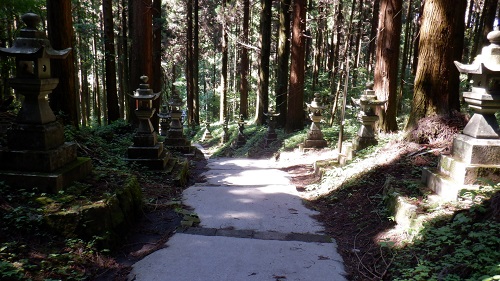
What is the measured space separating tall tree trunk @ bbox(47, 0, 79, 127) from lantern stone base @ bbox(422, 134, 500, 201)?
→ 295 inches

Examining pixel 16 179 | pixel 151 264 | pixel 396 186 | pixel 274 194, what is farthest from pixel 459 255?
pixel 16 179

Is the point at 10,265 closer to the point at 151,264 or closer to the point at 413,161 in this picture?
the point at 151,264

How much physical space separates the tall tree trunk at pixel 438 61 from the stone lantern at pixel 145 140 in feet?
19.2

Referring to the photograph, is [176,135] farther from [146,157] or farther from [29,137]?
[29,137]

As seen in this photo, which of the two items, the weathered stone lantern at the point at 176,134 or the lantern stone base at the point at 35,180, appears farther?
the weathered stone lantern at the point at 176,134

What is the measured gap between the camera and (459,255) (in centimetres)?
319

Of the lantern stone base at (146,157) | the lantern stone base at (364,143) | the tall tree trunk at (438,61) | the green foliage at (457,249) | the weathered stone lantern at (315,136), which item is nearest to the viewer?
the green foliage at (457,249)

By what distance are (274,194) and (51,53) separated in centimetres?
485

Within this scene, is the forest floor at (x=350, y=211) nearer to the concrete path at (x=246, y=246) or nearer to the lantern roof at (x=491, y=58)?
the concrete path at (x=246, y=246)

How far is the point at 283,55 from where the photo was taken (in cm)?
1728

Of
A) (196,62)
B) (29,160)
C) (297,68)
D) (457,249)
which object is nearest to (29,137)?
(29,160)

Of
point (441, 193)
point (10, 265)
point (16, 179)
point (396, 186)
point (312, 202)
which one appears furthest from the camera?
point (312, 202)

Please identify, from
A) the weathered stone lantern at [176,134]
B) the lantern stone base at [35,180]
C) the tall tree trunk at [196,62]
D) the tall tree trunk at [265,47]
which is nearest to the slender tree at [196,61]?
the tall tree trunk at [196,62]

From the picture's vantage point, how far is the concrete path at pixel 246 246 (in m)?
3.74
